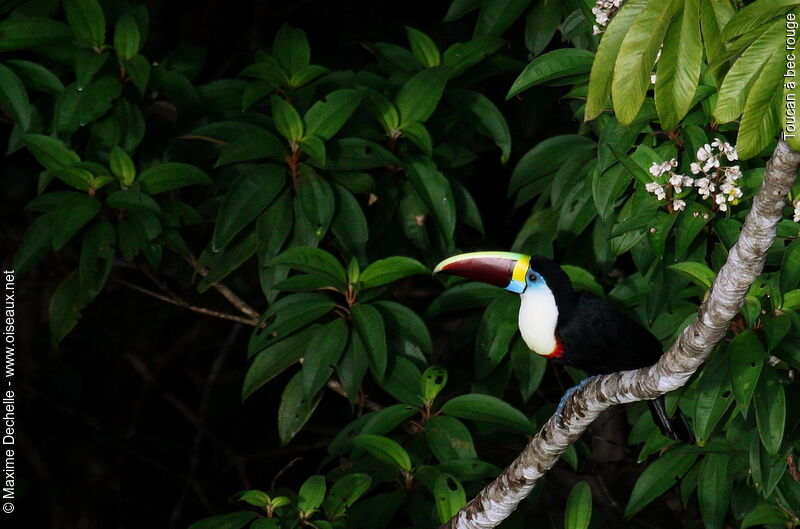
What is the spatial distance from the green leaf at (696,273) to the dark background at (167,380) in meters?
1.55

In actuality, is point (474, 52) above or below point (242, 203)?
above

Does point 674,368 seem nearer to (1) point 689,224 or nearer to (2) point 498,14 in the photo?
(1) point 689,224

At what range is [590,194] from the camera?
273 centimetres

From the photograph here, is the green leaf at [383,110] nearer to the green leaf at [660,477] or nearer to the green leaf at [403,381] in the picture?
the green leaf at [403,381]

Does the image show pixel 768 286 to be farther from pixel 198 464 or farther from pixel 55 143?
pixel 198 464

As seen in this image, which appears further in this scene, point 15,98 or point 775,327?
point 15,98

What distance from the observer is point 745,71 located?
147cm

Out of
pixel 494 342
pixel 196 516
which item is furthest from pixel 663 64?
pixel 196 516

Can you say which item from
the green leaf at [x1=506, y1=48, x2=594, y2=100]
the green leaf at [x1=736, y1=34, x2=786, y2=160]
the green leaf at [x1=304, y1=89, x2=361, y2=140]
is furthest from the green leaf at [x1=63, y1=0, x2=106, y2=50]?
the green leaf at [x1=736, y1=34, x2=786, y2=160]

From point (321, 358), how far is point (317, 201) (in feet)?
1.34

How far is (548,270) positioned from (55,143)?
1.31 meters

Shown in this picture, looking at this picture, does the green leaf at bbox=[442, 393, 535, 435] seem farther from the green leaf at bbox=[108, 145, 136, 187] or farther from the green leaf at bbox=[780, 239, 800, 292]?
the green leaf at bbox=[108, 145, 136, 187]

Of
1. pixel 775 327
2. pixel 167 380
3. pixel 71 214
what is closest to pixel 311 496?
pixel 71 214

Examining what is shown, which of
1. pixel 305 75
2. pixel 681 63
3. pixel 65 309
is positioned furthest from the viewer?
pixel 305 75
